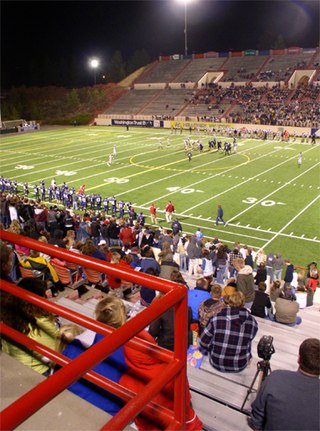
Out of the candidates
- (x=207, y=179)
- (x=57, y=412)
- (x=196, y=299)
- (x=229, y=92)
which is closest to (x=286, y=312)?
(x=196, y=299)

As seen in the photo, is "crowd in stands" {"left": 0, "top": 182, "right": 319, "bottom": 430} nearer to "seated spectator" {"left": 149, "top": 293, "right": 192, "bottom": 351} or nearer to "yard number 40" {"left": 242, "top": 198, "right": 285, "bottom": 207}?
"seated spectator" {"left": 149, "top": 293, "right": 192, "bottom": 351}

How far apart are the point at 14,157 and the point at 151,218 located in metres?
20.8

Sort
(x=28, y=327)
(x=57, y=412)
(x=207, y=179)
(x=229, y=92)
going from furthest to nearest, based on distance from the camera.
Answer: (x=229, y=92) < (x=207, y=179) < (x=28, y=327) < (x=57, y=412)

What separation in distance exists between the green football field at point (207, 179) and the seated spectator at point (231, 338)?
1022 centimetres

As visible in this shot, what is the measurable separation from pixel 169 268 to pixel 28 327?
5344 millimetres

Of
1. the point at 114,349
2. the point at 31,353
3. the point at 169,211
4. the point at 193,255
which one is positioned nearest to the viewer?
the point at 114,349

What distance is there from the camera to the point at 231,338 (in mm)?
4566

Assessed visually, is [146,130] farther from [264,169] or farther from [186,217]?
[186,217]

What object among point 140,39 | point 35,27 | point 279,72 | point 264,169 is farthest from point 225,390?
point 140,39

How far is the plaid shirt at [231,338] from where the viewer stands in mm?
4551

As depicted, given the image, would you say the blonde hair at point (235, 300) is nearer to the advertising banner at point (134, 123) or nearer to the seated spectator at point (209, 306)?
the seated spectator at point (209, 306)

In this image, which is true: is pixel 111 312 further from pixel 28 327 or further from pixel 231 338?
pixel 231 338

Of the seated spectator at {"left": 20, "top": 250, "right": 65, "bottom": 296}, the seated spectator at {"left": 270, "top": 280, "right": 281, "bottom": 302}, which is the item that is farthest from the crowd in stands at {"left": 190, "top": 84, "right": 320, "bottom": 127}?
the seated spectator at {"left": 20, "top": 250, "right": 65, "bottom": 296}

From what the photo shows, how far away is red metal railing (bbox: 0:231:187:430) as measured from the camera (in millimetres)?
1185
